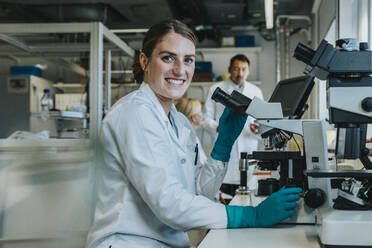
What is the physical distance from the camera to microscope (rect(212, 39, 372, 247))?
1.01 metres

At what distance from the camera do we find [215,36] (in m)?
6.39

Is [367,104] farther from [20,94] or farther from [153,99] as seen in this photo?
[20,94]

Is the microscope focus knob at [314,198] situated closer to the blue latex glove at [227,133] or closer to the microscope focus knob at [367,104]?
the microscope focus knob at [367,104]

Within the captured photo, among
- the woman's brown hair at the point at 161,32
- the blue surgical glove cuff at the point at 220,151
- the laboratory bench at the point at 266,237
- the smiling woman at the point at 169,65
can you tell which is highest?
the woman's brown hair at the point at 161,32

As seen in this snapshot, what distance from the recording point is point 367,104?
109 centimetres

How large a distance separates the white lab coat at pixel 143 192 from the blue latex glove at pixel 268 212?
0.03m

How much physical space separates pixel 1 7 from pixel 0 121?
5.54 ft

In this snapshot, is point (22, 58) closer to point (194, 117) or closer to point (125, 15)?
point (125, 15)

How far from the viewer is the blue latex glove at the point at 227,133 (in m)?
1.49

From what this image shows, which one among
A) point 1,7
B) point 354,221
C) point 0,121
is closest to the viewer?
point 354,221

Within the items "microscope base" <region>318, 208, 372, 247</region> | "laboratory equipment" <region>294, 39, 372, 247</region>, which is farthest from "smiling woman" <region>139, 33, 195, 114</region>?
"microscope base" <region>318, 208, 372, 247</region>

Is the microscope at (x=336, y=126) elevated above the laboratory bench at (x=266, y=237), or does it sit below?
above

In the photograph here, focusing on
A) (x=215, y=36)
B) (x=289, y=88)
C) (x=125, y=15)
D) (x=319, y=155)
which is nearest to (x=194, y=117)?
(x=289, y=88)

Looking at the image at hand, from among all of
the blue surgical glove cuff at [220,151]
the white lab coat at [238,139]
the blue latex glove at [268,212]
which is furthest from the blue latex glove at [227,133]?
the white lab coat at [238,139]
